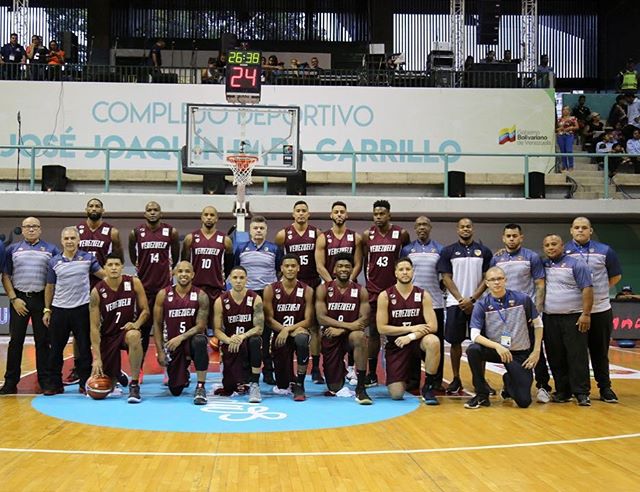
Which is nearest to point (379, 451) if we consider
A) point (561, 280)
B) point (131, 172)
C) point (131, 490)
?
point (131, 490)

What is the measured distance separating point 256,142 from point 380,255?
6978 mm

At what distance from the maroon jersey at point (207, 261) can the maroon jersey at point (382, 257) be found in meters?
1.67

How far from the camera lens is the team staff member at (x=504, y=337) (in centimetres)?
717

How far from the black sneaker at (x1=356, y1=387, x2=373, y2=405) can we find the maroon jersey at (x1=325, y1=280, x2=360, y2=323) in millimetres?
801

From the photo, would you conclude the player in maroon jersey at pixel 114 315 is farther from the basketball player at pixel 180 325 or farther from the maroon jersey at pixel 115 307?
the basketball player at pixel 180 325

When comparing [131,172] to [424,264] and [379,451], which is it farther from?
[379,451]

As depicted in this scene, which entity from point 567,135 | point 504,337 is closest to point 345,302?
point 504,337

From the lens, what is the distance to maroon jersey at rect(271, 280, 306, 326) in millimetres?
7863

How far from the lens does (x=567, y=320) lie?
7.47 m

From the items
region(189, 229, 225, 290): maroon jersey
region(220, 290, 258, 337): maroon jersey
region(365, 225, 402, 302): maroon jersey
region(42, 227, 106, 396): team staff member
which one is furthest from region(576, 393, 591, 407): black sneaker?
region(42, 227, 106, 396): team staff member

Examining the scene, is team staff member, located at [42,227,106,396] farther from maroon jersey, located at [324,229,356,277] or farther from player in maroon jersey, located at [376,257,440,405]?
player in maroon jersey, located at [376,257,440,405]

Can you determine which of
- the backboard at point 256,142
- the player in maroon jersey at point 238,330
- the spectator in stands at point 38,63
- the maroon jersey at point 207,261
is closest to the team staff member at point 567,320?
the player in maroon jersey at point 238,330

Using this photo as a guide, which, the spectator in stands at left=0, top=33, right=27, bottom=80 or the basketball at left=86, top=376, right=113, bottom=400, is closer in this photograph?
the basketball at left=86, top=376, right=113, bottom=400

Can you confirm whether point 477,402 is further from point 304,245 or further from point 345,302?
point 304,245
